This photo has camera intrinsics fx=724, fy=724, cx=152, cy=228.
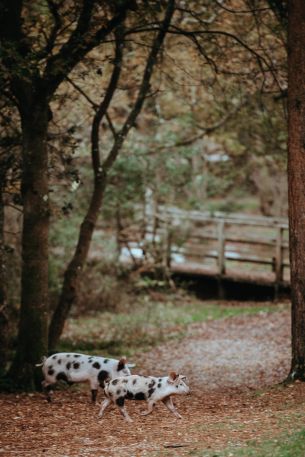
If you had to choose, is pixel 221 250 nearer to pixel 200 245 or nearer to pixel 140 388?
pixel 200 245

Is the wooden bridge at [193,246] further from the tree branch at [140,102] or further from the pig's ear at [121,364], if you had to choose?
the pig's ear at [121,364]

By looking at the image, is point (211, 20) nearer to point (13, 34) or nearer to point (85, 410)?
point (13, 34)

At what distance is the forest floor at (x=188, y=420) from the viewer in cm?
698

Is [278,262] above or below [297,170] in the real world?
below

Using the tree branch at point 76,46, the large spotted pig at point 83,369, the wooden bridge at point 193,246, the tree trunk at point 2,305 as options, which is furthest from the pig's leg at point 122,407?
the wooden bridge at point 193,246

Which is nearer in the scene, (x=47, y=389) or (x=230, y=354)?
(x=47, y=389)

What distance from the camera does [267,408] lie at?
29.0 ft

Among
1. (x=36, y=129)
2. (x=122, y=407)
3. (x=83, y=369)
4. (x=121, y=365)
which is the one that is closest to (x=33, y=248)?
(x=36, y=129)

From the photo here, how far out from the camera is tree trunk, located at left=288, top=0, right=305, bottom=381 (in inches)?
394

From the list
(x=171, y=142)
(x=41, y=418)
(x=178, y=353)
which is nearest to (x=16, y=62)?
(x=41, y=418)

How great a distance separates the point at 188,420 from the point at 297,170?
3.78 m

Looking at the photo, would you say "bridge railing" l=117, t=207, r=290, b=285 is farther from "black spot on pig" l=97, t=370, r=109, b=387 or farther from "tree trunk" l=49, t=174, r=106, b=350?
"black spot on pig" l=97, t=370, r=109, b=387

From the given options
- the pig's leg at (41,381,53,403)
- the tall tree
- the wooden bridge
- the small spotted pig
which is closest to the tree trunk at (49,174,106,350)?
the tall tree

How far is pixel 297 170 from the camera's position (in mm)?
10047
